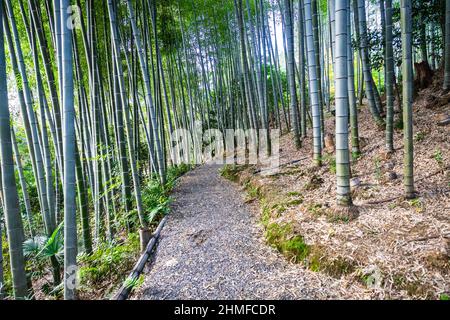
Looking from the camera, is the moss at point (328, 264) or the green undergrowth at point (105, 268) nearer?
the moss at point (328, 264)

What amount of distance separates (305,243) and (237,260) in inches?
24.9

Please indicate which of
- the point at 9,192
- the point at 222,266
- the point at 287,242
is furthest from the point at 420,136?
the point at 9,192

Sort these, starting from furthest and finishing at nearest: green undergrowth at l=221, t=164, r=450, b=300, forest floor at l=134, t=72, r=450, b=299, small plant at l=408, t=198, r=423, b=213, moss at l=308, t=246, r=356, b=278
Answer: small plant at l=408, t=198, r=423, b=213
moss at l=308, t=246, r=356, b=278
forest floor at l=134, t=72, r=450, b=299
green undergrowth at l=221, t=164, r=450, b=300

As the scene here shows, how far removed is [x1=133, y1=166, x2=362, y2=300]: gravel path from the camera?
6.04ft

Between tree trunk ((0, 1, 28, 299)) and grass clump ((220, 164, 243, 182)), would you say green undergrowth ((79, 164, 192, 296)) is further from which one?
grass clump ((220, 164, 243, 182))

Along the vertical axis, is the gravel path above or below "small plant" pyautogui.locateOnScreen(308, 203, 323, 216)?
below

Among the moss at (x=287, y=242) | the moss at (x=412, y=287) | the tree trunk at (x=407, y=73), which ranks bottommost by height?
the moss at (x=287, y=242)

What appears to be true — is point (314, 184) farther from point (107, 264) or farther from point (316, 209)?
point (107, 264)

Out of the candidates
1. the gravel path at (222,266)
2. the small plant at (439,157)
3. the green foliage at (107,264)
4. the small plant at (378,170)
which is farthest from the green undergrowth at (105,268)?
the small plant at (439,157)

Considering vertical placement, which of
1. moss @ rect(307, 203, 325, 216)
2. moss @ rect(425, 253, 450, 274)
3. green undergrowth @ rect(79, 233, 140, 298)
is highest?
moss @ rect(307, 203, 325, 216)

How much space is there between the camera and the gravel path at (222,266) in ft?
6.04

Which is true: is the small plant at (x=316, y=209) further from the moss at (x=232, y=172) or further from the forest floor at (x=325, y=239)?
the moss at (x=232, y=172)

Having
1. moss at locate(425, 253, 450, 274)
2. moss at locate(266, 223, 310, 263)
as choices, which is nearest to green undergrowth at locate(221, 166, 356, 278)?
moss at locate(266, 223, 310, 263)
